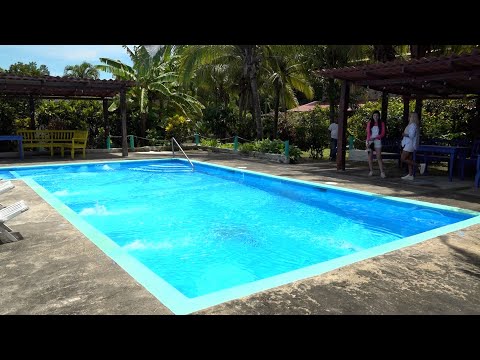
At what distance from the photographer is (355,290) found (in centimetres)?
322

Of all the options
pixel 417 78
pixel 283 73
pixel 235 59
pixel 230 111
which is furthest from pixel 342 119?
pixel 230 111

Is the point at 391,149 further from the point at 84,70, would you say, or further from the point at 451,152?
the point at 84,70

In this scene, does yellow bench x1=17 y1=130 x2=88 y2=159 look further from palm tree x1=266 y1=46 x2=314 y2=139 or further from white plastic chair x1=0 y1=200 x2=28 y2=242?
white plastic chair x1=0 y1=200 x2=28 y2=242

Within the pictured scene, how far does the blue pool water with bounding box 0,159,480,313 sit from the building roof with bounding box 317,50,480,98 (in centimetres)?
326

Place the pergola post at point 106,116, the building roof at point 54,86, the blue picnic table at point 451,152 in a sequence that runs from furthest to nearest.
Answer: the pergola post at point 106,116
the building roof at point 54,86
the blue picnic table at point 451,152

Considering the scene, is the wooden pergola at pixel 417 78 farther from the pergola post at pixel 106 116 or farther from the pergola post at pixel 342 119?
the pergola post at pixel 106 116

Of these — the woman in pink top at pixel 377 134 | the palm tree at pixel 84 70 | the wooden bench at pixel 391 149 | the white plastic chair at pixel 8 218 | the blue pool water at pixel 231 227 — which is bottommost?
the blue pool water at pixel 231 227

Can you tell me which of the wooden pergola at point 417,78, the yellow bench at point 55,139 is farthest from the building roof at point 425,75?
the yellow bench at point 55,139

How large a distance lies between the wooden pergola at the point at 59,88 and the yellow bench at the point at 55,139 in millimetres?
665

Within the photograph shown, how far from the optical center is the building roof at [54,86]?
12977mm
